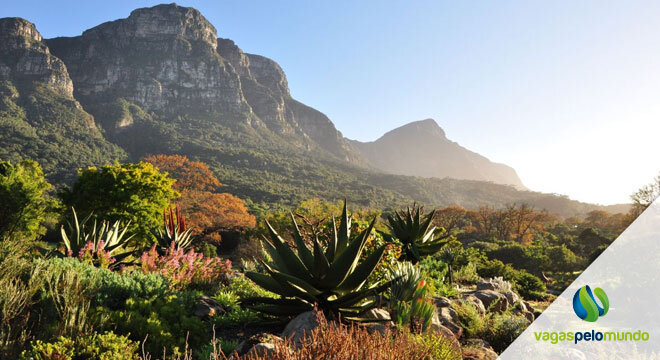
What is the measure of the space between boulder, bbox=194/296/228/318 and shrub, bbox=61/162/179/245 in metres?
16.2

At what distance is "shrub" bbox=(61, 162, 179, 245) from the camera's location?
791 inches

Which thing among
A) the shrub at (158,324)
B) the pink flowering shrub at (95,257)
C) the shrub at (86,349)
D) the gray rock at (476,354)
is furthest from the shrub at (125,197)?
the gray rock at (476,354)

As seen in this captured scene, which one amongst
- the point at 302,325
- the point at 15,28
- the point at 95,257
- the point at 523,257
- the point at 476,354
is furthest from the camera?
the point at 15,28

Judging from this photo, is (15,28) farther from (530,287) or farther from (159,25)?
(530,287)

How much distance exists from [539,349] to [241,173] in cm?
7903

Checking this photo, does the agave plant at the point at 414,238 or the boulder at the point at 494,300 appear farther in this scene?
the agave plant at the point at 414,238

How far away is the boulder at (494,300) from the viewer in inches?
273

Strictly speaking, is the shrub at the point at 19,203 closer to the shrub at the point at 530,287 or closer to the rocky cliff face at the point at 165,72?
the shrub at the point at 530,287

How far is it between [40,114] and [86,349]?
11084cm

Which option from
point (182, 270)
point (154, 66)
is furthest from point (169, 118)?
point (182, 270)

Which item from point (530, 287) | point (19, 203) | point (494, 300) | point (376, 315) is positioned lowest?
point (19, 203)

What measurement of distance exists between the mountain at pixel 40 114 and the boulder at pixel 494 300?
2988 inches
